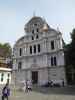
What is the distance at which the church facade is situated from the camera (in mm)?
39531

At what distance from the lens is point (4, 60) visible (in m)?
50.2

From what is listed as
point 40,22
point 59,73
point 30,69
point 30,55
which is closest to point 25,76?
point 30,69

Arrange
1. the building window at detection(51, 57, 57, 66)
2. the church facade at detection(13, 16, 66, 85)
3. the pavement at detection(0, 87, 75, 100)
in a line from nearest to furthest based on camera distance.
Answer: the pavement at detection(0, 87, 75, 100) → the church facade at detection(13, 16, 66, 85) → the building window at detection(51, 57, 57, 66)

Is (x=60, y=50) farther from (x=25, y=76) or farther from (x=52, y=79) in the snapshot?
(x=25, y=76)

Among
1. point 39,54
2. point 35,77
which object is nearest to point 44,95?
point 35,77

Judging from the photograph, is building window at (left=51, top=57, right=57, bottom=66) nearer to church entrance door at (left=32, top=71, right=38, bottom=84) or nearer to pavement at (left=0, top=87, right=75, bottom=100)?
church entrance door at (left=32, top=71, right=38, bottom=84)

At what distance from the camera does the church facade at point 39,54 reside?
39531 mm

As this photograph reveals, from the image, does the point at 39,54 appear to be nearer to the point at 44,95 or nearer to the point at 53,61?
the point at 53,61

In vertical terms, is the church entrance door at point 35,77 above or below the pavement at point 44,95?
above

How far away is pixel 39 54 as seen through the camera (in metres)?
42.3

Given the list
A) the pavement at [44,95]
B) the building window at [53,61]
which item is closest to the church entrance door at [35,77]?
the building window at [53,61]

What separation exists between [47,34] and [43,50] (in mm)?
3792

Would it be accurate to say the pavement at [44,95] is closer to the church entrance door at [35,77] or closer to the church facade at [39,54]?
the church facade at [39,54]

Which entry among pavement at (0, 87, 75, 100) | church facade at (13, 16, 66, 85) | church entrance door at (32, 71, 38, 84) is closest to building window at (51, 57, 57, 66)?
church facade at (13, 16, 66, 85)
